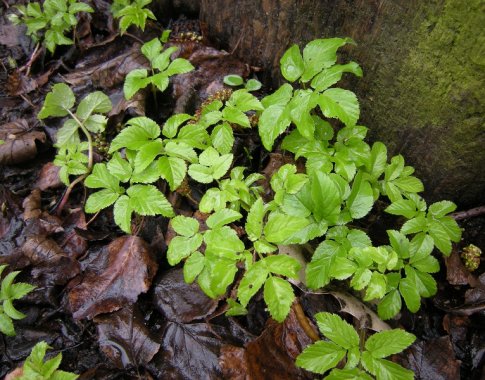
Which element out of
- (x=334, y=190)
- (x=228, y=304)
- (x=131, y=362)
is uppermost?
(x=334, y=190)

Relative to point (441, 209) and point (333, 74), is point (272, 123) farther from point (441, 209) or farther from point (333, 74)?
point (441, 209)

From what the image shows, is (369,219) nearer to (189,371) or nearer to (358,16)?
(358,16)

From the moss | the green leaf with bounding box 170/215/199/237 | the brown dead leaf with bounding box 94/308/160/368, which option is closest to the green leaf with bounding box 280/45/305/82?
the moss

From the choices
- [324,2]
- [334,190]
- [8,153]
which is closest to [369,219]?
[334,190]

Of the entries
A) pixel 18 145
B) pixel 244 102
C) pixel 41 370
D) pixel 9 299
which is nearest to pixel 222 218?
pixel 244 102

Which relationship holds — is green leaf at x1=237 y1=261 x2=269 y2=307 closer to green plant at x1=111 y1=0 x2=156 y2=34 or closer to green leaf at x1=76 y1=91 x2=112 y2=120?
green leaf at x1=76 y1=91 x2=112 y2=120

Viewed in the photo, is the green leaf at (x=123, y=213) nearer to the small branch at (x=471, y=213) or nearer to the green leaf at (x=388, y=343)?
the green leaf at (x=388, y=343)

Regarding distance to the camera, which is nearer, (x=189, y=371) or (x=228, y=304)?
(x=189, y=371)
